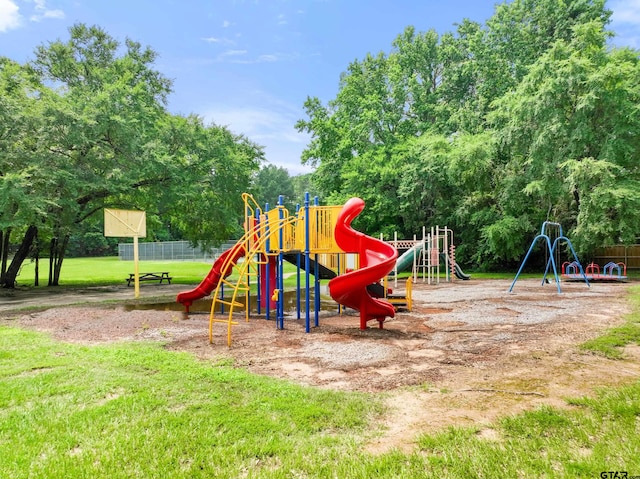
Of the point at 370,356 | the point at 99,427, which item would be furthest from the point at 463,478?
the point at 370,356

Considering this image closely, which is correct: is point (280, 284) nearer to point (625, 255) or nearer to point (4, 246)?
point (4, 246)

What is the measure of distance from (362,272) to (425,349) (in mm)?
1697

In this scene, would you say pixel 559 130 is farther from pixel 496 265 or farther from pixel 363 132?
pixel 363 132

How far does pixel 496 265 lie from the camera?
27094 mm

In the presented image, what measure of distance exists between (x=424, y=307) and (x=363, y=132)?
67.0ft

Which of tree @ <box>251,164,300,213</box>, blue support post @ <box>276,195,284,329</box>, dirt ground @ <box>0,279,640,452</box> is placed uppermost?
tree @ <box>251,164,300,213</box>

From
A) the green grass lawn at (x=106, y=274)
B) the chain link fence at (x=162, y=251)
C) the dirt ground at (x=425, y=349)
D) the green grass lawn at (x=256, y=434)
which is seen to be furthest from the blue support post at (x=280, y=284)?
the chain link fence at (x=162, y=251)

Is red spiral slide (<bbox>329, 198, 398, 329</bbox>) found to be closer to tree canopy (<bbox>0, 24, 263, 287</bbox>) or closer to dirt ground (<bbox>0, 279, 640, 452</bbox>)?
dirt ground (<bbox>0, 279, 640, 452</bbox>)

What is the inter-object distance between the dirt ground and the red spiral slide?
0.39 m

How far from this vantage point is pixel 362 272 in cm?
731

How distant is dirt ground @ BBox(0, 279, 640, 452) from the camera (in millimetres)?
4000

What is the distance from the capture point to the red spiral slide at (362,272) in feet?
24.2

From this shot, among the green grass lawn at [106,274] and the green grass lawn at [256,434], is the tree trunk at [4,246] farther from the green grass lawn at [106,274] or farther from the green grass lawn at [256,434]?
the green grass lawn at [256,434]

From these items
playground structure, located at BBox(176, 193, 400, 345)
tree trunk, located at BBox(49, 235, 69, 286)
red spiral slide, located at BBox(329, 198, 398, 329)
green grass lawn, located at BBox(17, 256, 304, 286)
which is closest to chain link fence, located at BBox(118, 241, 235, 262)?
green grass lawn, located at BBox(17, 256, 304, 286)
